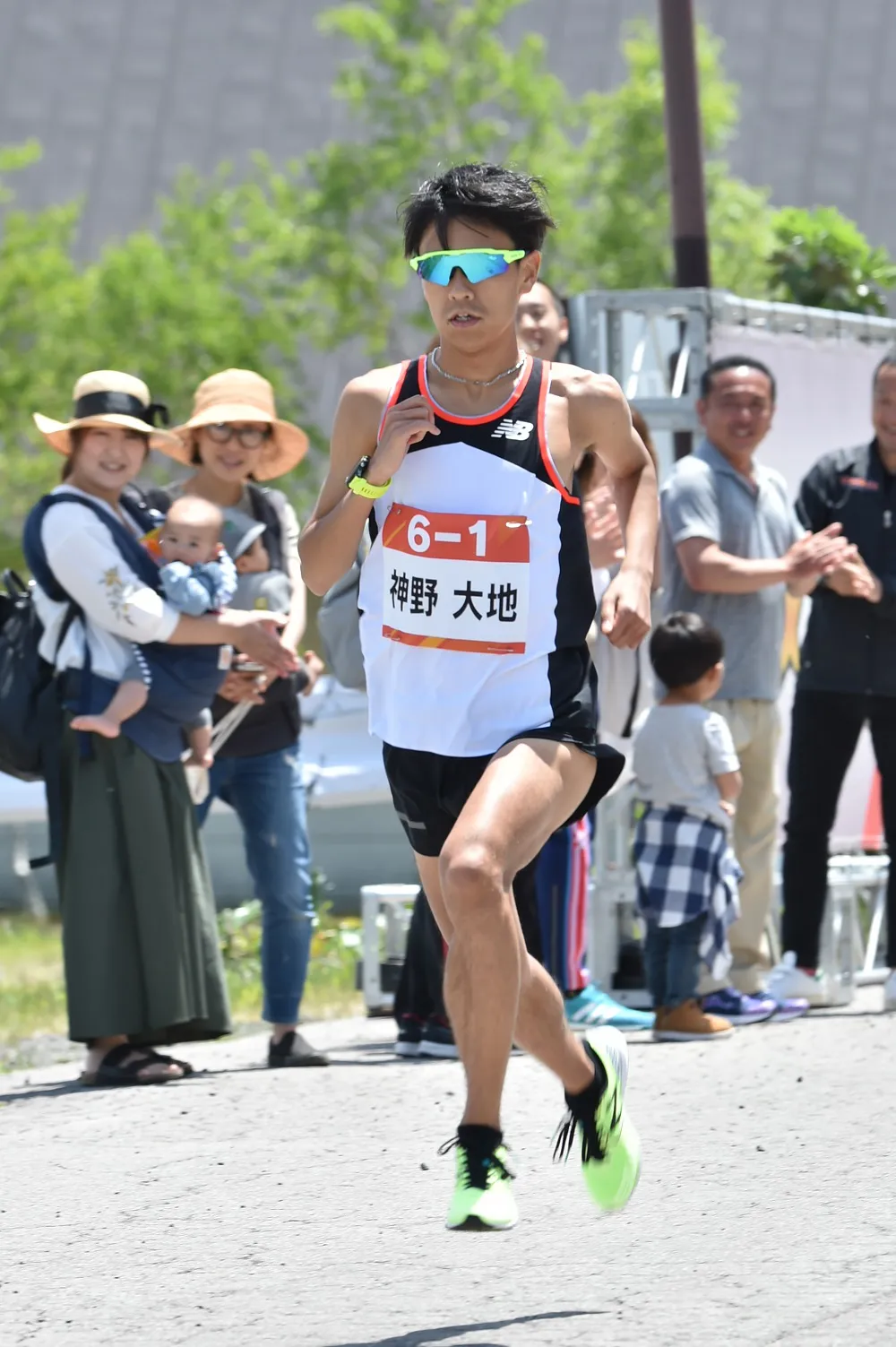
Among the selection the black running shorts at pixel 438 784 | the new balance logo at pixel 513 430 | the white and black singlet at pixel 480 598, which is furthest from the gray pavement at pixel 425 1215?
the new balance logo at pixel 513 430

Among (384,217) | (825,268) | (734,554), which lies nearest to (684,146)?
(825,268)

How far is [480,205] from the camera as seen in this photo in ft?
16.2

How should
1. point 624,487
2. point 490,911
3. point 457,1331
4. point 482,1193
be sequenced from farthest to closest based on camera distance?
point 624,487
point 490,911
point 482,1193
point 457,1331

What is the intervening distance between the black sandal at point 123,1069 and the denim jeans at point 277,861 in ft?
1.79

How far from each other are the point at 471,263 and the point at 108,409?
9.24ft

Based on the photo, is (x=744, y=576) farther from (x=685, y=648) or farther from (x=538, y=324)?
(x=538, y=324)

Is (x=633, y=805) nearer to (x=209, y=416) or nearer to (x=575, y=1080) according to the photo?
(x=209, y=416)

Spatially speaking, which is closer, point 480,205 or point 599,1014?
point 480,205

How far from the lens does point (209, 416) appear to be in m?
7.87

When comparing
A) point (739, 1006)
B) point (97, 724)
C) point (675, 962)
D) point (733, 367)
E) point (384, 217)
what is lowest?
point (739, 1006)

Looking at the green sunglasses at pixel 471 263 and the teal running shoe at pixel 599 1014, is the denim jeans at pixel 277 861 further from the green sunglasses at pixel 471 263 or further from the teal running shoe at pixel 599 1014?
the green sunglasses at pixel 471 263

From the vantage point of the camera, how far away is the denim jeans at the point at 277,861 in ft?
25.7

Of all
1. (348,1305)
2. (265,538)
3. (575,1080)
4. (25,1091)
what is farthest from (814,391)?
(348,1305)

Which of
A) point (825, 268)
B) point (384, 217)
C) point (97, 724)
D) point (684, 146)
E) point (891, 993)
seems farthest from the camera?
point (384, 217)
